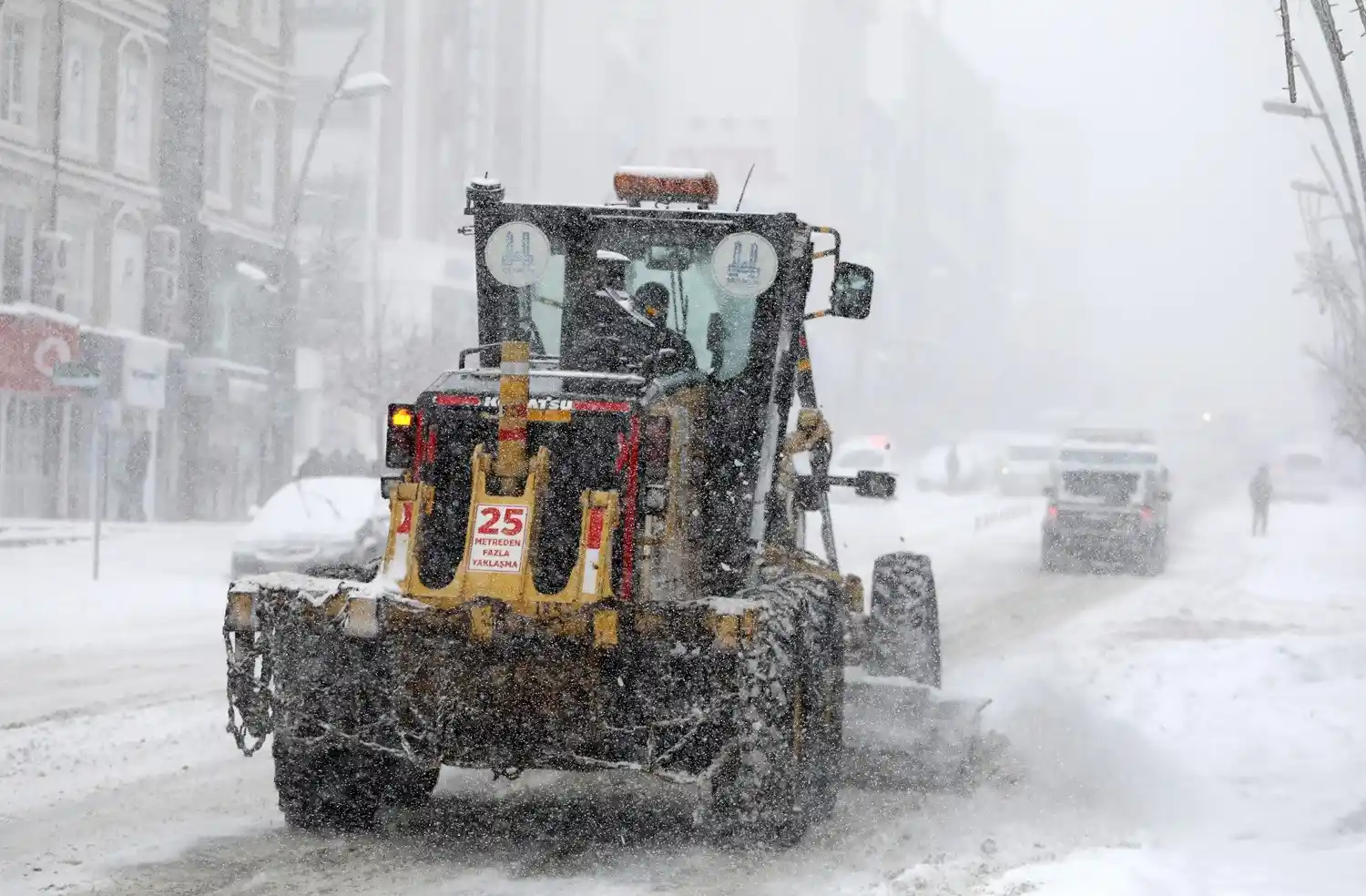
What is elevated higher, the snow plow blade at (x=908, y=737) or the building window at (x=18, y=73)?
the building window at (x=18, y=73)

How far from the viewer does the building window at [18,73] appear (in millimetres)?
32969

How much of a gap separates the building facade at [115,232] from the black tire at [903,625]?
2162cm

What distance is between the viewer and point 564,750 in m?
7.17

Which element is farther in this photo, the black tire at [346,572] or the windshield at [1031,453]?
the windshield at [1031,453]

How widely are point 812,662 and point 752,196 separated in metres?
89.1

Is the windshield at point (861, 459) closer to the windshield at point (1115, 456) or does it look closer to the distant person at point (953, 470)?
the distant person at point (953, 470)

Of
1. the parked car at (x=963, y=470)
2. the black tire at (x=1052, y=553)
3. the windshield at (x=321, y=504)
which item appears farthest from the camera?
the parked car at (x=963, y=470)

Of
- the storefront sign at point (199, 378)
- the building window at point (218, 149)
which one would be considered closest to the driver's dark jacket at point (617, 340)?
the storefront sign at point (199, 378)

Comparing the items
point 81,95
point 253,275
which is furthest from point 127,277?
point 81,95

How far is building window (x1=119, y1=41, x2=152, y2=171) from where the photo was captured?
36844 mm

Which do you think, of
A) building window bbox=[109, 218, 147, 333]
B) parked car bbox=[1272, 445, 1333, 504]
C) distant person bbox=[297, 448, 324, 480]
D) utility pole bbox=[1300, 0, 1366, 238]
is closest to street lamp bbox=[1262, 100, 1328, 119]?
utility pole bbox=[1300, 0, 1366, 238]

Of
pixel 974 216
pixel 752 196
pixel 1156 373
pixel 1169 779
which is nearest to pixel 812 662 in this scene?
pixel 1169 779

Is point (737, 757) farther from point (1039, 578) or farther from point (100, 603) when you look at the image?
point (1039, 578)

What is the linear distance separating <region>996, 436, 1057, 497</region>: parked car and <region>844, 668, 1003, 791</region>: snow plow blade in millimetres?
40102
